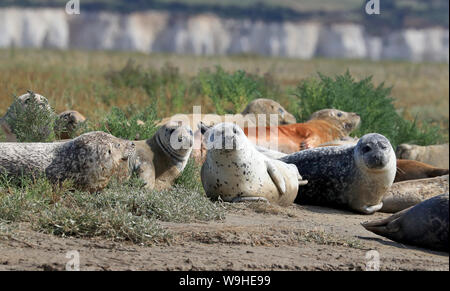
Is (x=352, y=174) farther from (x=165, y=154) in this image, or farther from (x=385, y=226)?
(x=165, y=154)

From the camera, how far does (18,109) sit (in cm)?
914

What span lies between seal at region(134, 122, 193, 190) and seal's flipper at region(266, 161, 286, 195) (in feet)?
2.96

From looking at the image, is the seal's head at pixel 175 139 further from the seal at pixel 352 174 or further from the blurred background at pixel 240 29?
the blurred background at pixel 240 29

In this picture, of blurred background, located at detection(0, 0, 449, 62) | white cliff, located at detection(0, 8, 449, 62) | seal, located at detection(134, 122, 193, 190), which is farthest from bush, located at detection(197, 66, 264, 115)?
white cliff, located at detection(0, 8, 449, 62)

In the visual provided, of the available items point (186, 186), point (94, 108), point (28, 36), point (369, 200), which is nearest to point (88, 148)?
point (186, 186)

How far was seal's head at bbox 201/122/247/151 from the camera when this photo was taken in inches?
323

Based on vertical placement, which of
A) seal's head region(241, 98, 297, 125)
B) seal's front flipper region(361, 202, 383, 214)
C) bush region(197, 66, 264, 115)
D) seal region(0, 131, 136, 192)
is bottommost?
seal's front flipper region(361, 202, 383, 214)

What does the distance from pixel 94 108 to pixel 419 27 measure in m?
72.9

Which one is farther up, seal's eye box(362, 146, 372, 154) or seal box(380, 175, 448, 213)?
seal's eye box(362, 146, 372, 154)

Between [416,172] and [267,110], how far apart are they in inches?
119

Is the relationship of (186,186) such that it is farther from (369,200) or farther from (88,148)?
(369,200)

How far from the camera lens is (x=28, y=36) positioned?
66500 mm

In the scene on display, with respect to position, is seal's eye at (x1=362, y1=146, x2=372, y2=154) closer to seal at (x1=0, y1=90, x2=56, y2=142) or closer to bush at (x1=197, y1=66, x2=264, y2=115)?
seal at (x1=0, y1=90, x2=56, y2=142)

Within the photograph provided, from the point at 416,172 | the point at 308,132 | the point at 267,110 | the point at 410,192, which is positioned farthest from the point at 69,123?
the point at 416,172
